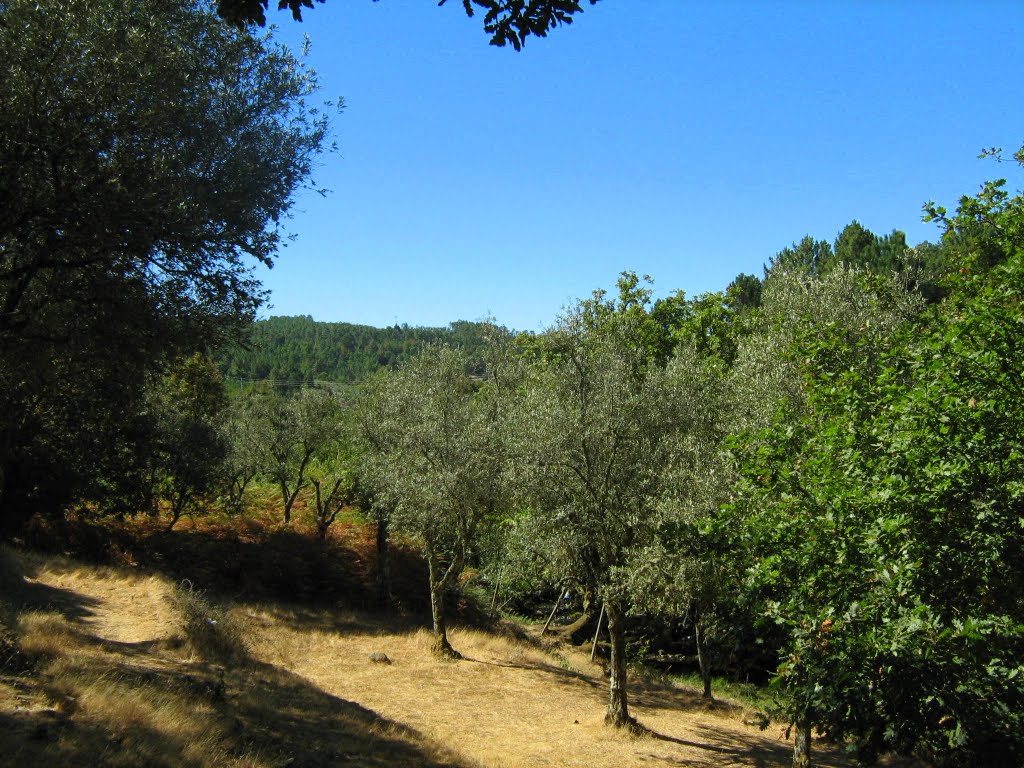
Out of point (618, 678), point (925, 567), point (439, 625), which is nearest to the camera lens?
point (925, 567)

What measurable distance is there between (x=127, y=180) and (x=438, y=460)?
1378cm

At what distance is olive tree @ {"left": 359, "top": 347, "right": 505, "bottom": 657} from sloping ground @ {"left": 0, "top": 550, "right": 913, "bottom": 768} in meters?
3.27

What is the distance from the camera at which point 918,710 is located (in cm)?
625

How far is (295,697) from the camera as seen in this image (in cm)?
1437

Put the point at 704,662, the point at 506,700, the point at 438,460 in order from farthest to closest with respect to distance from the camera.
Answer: the point at 438,460, the point at 704,662, the point at 506,700

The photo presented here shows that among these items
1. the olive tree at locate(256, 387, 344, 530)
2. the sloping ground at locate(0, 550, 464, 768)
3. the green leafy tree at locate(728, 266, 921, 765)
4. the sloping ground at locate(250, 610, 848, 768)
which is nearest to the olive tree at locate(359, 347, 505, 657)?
the sloping ground at locate(250, 610, 848, 768)

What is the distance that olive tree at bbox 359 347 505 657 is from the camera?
21.0 metres

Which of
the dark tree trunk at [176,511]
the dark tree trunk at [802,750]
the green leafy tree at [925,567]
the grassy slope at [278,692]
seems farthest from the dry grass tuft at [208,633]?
the green leafy tree at [925,567]

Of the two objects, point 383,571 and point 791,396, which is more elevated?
point 791,396

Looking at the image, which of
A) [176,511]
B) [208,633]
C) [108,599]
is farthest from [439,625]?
[176,511]

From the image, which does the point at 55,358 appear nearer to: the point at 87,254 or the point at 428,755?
the point at 87,254

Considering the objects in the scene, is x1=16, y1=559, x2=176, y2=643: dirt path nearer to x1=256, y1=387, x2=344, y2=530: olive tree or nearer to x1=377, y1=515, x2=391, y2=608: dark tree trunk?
x1=377, y1=515, x2=391, y2=608: dark tree trunk

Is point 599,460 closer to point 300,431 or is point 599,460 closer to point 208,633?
point 208,633

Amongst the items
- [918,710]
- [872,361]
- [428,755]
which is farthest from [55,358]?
[872,361]
